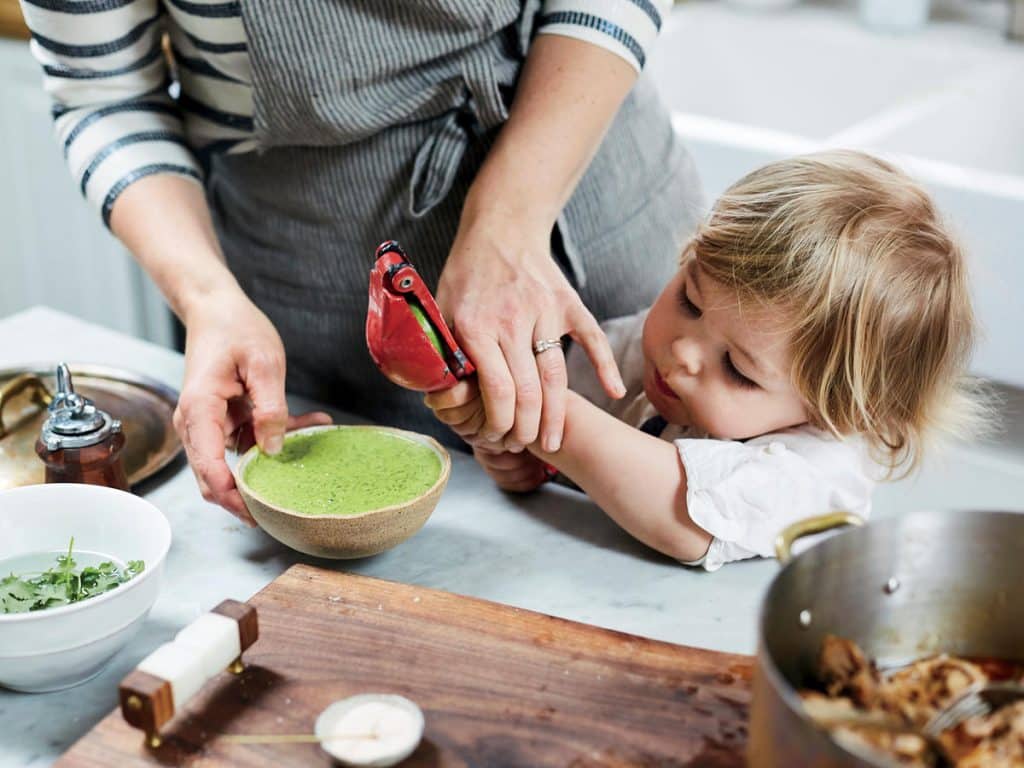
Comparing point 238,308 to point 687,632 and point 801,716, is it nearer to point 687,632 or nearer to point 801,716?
point 687,632

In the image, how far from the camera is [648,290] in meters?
1.53

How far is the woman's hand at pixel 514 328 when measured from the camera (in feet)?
3.62

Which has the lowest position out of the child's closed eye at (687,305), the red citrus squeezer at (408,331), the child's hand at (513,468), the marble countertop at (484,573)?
the marble countertop at (484,573)

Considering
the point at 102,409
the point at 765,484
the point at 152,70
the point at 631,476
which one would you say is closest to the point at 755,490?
the point at 765,484

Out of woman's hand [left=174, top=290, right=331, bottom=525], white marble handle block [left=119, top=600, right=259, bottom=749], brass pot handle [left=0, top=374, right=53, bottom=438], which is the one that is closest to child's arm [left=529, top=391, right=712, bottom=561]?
woman's hand [left=174, top=290, right=331, bottom=525]

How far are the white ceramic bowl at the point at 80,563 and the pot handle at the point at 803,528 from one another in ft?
1.56

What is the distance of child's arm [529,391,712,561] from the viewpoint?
1130mm

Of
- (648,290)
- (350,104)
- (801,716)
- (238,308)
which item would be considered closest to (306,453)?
(238,308)

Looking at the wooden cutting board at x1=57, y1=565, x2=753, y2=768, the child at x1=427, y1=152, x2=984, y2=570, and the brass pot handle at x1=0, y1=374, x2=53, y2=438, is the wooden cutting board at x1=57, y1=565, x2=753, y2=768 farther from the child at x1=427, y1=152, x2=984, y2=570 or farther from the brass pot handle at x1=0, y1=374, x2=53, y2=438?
the brass pot handle at x1=0, y1=374, x2=53, y2=438

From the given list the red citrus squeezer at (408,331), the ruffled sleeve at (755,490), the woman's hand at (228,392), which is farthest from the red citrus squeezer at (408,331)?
the ruffled sleeve at (755,490)

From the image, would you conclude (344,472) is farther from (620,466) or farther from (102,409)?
(102,409)

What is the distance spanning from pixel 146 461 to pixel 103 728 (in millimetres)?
472

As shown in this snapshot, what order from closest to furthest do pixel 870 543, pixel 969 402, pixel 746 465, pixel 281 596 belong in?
pixel 870 543 → pixel 281 596 → pixel 746 465 → pixel 969 402

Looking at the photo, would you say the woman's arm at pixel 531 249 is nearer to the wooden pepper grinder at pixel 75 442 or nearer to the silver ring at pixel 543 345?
the silver ring at pixel 543 345
